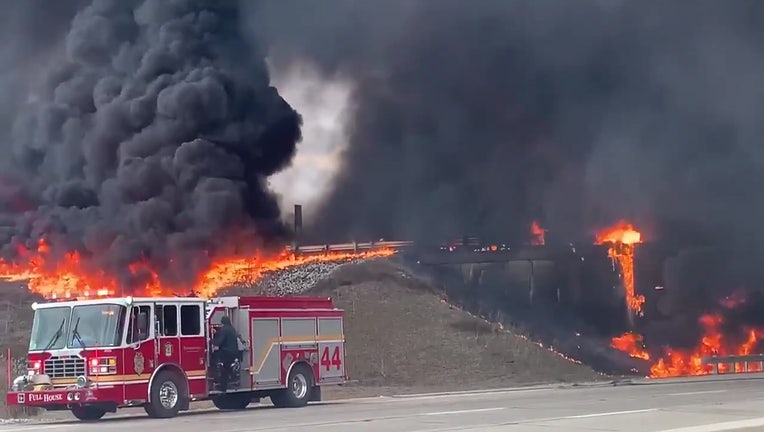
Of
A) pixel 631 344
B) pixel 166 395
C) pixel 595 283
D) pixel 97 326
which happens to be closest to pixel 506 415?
pixel 166 395

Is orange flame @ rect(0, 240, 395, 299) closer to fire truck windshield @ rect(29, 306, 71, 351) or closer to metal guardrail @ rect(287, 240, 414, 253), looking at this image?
metal guardrail @ rect(287, 240, 414, 253)

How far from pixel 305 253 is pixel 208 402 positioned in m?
31.1

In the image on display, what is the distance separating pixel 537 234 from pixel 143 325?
45.4 metres

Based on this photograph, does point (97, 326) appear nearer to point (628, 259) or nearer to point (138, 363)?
point (138, 363)

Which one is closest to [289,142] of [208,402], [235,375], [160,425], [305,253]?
[305,253]

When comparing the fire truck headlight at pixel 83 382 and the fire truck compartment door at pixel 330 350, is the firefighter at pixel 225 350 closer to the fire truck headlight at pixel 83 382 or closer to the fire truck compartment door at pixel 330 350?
the fire truck compartment door at pixel 330 350

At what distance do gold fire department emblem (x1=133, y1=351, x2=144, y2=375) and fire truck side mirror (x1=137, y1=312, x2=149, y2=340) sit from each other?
38 centimetres

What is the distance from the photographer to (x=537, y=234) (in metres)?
64.7

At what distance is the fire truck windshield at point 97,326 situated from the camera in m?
21.2

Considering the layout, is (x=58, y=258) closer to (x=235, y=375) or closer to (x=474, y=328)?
(x=474, y=328)

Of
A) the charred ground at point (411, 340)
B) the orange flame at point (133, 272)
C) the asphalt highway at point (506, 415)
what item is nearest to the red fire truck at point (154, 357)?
the asphalt highway at point (506, 415)

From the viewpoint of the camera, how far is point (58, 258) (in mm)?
51906

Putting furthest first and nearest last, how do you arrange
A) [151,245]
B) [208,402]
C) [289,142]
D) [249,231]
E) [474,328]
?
1. [289,142]
2. [249,231]
3. [151,245]
4. [474,328]
5. [208,402]

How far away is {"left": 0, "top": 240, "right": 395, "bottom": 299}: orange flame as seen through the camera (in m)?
47.3
